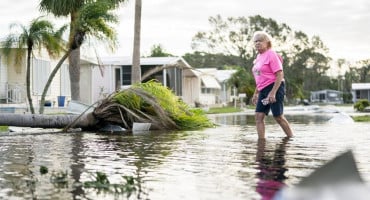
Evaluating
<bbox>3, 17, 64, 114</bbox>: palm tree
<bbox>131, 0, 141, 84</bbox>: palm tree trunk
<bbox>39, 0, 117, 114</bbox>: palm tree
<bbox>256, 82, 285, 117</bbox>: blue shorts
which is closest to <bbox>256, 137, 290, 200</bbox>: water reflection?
<bbox>256, 82, 285, 117</bbox>: blue shorts

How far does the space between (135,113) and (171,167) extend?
315 inches

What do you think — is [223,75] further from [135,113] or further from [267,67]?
[267,67]

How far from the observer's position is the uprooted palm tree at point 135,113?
13.2 m

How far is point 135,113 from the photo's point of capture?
13.7m

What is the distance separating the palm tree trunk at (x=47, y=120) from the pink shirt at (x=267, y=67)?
493cm

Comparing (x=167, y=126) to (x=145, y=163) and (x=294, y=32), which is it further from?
(x=294, y=32)

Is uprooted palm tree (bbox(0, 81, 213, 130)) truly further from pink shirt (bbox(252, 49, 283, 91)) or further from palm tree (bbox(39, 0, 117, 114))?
palm tree (bbox(39, 0, 117, 114))

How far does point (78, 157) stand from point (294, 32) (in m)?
86.7

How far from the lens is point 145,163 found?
6.08 metres

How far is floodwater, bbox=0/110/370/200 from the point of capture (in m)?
4.21

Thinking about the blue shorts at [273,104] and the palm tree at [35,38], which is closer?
the blue shorts at [273,104]

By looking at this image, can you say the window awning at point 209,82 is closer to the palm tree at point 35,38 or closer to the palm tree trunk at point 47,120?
the palm tree at point 35,38

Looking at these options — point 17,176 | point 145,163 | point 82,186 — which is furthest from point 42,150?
point 82,186

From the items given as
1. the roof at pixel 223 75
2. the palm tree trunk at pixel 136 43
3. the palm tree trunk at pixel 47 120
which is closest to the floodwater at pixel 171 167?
the palm tree trunk at pixel 47 120
